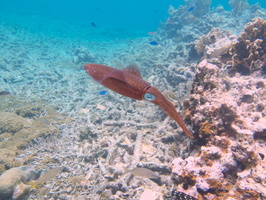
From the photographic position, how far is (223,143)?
2.29 meters

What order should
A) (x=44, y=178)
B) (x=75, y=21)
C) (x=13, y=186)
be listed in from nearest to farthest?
(x=13, y=186) < (x=44, y=178) < (x=75, y=21)

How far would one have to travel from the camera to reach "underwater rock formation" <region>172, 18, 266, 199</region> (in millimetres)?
1799

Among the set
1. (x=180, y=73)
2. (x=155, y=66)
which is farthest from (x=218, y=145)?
(x=155, y=66)

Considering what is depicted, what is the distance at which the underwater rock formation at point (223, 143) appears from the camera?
5.90ft

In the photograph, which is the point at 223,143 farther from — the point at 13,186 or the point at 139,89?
the point at 13,186

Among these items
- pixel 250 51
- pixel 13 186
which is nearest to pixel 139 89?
pixel 13 186

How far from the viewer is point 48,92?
10375mm

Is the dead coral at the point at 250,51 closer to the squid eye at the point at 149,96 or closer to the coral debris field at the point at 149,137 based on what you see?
the coral debris field at the point at 149,137

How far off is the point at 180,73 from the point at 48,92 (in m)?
9.12

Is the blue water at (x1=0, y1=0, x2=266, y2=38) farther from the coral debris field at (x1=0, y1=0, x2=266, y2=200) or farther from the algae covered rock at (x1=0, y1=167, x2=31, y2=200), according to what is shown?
the algae covered rock at (x1=0, y1=167, x2=31, y2=200)

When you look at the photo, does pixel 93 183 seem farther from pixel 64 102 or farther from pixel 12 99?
pixel 12 99

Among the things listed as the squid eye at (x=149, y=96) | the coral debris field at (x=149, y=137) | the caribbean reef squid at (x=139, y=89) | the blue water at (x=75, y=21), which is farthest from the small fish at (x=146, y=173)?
the blue water at (x=75, y=21)

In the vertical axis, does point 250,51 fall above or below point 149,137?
above

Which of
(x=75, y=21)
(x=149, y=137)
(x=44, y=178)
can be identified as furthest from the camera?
(x=75, y=21)
